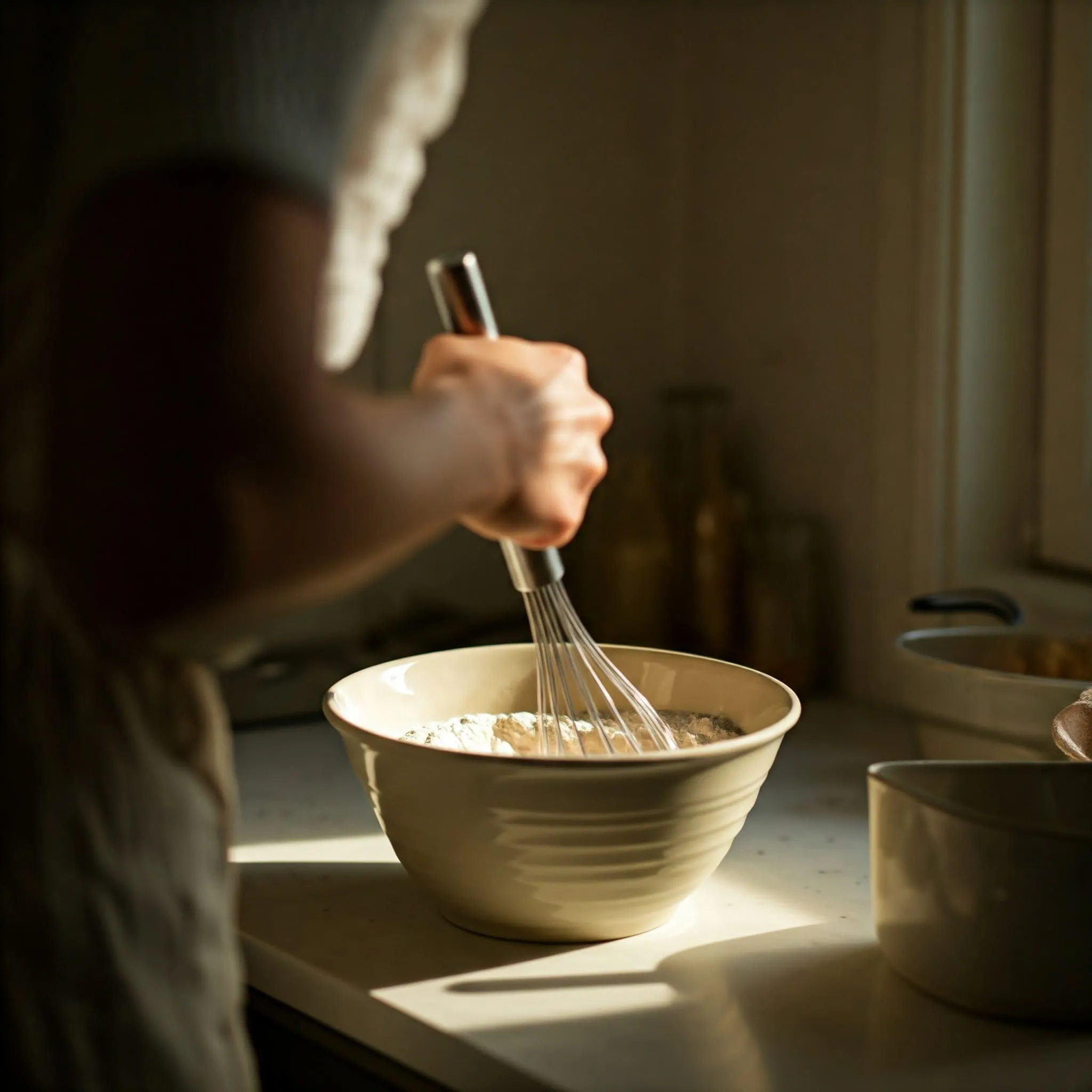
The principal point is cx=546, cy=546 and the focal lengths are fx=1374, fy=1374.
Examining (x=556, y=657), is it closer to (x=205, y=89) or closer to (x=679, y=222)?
(x=205, y=89)

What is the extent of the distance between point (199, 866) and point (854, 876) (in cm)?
48

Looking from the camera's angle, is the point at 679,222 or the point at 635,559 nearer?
the point at 635,559

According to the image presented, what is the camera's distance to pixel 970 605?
101 cm

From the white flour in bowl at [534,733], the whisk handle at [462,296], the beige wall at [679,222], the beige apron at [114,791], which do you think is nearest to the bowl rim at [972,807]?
the white flour in bowl at [534,733]

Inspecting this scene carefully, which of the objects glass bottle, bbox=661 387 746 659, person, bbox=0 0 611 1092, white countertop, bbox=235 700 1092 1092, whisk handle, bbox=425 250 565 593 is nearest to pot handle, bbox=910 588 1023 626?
white countertop, bbox=235 700 1092 1092

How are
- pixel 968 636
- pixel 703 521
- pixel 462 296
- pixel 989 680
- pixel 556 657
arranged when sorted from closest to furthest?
pixel 462 296
pixel 556 657
pixel 989 680
pixel 968 636
pixel 703 521

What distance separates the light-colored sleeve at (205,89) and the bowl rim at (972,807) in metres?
0.38

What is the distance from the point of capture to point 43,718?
40cm

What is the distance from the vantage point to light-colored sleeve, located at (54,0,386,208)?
0.36 m

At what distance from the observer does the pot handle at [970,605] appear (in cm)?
100

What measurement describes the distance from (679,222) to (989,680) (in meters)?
0.72

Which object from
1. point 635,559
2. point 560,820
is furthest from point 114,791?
point 635,559

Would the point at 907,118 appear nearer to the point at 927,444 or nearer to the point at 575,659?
the point at 927,444

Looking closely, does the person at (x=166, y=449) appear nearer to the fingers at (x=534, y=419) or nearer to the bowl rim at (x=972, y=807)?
the fingers at (x=534, y=419)
